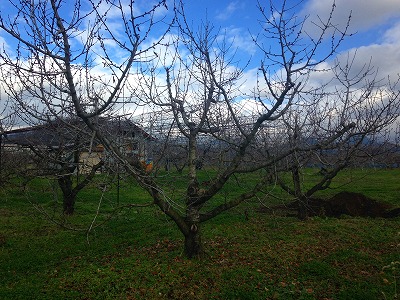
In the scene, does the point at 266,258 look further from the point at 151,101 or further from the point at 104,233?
the point at 104,233

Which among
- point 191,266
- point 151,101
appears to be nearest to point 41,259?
point 191,266

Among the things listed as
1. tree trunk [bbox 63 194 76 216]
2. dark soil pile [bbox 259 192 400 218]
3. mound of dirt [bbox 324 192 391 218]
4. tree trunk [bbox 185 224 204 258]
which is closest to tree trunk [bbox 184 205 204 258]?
tree trunk [bbox 185 224 204 258]

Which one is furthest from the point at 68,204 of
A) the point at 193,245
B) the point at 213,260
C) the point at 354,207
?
the point at 354,207

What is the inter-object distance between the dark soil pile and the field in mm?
721

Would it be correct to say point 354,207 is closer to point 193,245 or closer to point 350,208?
point 350,208

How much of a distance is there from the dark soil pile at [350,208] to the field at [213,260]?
0.72 m

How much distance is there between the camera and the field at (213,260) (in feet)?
15.7

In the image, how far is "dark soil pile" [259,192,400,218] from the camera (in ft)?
30.8

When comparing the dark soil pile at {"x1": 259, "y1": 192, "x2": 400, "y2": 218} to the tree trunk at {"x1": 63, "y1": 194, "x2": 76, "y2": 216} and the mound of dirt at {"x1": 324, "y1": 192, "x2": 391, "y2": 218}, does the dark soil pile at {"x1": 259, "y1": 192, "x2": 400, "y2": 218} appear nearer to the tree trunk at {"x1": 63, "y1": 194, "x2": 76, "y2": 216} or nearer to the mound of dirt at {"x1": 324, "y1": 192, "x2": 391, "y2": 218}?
the mound of dirt at {"x1": 324, "y1": 192, "x2": 391, "y2": 218}

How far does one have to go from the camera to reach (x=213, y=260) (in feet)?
18.9

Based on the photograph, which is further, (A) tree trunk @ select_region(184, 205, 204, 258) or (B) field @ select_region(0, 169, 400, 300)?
(A) tree trunk @ select_region(184, 205, 204, 258)

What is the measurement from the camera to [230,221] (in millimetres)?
8305

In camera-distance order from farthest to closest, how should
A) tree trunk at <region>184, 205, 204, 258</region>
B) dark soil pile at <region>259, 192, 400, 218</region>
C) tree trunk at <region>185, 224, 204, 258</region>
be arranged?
dark soil pile at <region>259, 192, 400, 218</region>, tree trunk at <region>185, 224, 204, 258</region>, tree trunk at <region>184, 205, 204, 258</region>

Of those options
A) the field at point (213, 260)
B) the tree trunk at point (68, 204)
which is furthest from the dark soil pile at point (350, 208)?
the tree trunk at point (68, 204)
